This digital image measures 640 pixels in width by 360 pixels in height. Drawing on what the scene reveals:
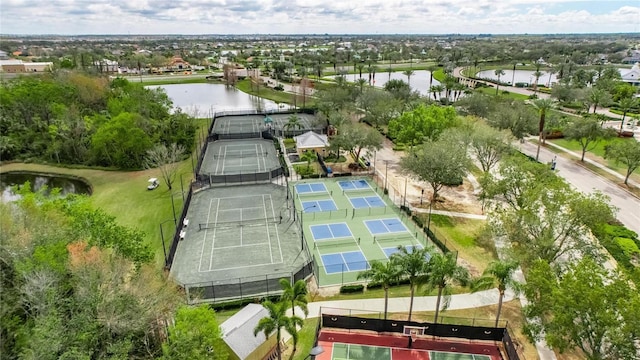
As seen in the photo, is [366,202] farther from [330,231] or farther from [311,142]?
[311,142]

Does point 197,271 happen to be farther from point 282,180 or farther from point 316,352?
point 282,180

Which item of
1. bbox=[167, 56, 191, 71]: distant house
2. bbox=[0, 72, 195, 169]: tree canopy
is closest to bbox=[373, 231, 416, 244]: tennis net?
bbox=[0, 72, 195, 169]: tree canopy

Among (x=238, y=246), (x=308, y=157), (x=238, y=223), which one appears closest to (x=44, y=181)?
(x=238, y=223)

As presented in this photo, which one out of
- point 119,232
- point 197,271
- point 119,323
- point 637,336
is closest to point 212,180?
point 197,271

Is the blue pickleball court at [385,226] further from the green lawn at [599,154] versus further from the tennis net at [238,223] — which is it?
the green lawn at [599,154]

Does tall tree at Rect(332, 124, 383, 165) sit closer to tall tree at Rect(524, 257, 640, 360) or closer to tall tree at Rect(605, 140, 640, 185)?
tall tree at Rect(605, 140, 640, 185)
